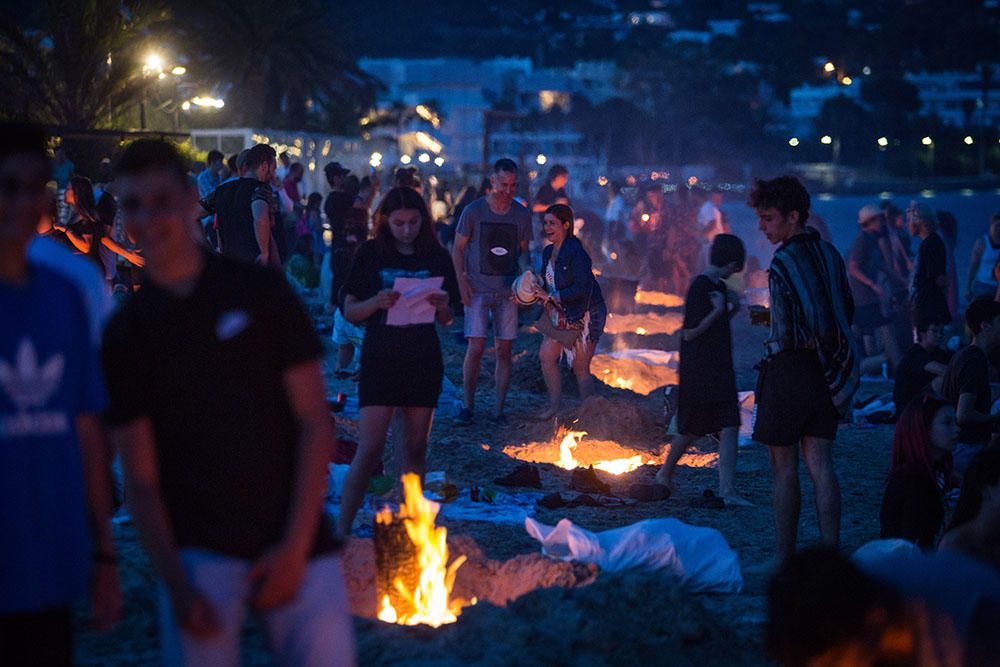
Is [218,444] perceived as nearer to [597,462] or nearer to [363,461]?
[363,461]

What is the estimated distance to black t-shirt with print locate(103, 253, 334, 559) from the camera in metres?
2.99

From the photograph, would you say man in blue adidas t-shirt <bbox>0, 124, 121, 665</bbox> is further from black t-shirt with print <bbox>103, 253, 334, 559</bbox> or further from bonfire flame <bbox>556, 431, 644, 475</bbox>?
bonfire flame <bbox>556, 431, 644, 475</bbox>

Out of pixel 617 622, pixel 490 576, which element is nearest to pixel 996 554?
pixel 617 622

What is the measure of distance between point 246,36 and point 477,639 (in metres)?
36.9

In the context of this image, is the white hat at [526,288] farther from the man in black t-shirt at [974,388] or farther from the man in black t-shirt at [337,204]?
the man in black t-shirt at [337,204]

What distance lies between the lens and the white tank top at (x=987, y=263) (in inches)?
500

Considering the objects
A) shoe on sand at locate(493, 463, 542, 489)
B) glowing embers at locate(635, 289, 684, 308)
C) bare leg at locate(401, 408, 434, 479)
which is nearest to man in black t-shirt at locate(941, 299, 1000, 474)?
shoe on sand at locate(493, 463, 542, 489)

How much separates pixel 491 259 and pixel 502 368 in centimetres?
90

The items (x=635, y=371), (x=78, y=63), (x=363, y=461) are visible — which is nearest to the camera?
(x=363, y=461)

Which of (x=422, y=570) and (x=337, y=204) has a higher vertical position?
(x=337, y=204)

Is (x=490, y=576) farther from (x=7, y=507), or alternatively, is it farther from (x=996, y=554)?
(x=7, y=507)

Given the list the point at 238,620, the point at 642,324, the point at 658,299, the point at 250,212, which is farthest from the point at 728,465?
the point at 658,299

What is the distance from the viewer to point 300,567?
296cm

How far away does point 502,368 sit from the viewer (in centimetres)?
1030
